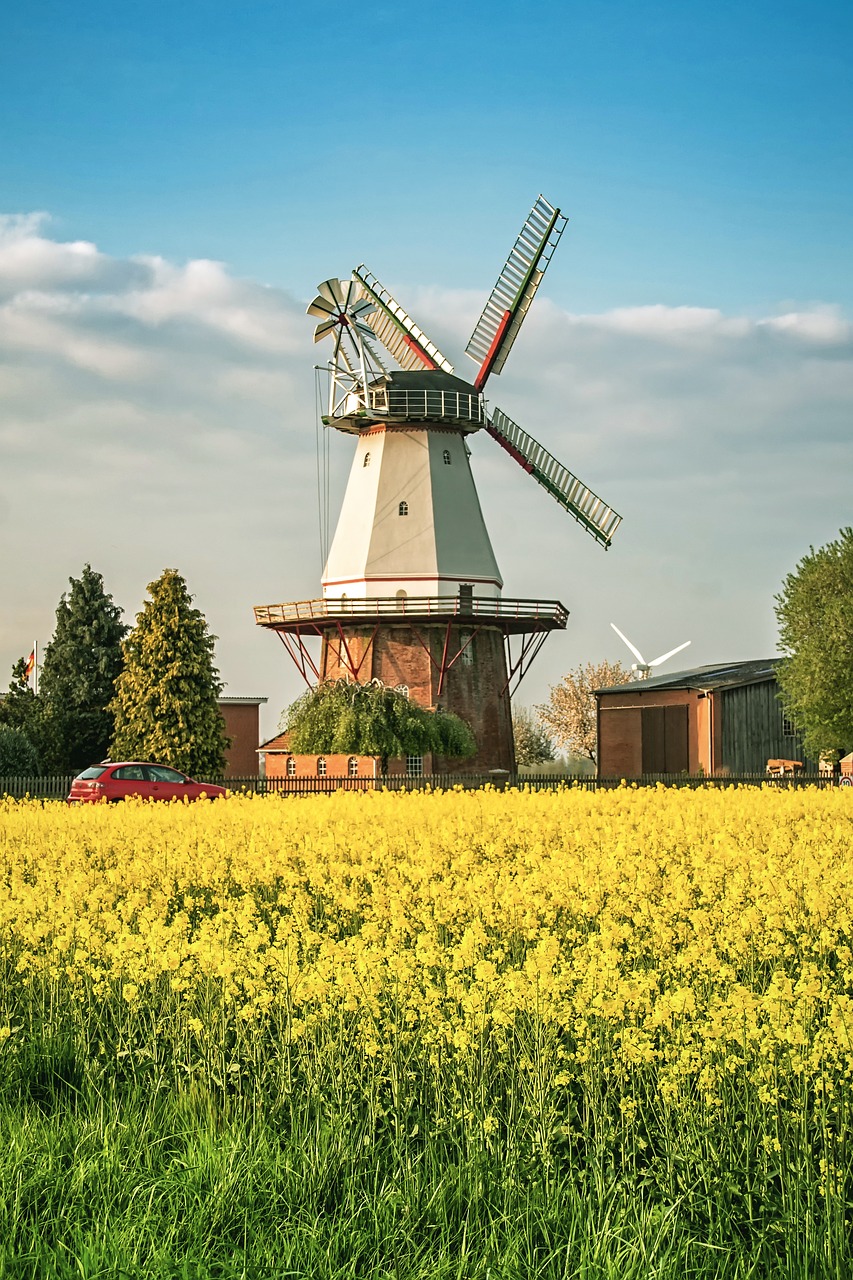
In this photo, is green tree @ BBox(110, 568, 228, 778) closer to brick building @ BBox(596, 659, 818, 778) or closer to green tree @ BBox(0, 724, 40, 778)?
green tree @ BBox(0, 724, 40, 778)

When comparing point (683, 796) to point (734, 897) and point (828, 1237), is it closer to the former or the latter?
point (734, 897)

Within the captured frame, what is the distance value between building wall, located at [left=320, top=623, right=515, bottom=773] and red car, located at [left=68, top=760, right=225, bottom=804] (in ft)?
47.7

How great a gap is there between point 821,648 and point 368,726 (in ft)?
56.4

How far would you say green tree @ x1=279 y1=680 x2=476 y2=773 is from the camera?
43.4m

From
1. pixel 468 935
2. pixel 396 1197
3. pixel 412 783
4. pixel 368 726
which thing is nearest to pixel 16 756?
pixel 368 726

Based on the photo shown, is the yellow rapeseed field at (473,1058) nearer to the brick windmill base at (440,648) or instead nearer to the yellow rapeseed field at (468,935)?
the yellow rapeseed field at (468,935)

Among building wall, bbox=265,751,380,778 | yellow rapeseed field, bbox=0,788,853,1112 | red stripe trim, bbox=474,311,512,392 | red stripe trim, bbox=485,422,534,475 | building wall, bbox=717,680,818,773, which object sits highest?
red stripe trim, bbox=474,311,512,392

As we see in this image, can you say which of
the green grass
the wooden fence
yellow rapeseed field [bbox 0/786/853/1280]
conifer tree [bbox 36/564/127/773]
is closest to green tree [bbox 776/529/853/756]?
the wooden fence

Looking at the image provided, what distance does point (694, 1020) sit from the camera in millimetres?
7426

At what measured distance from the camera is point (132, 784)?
1344 inches

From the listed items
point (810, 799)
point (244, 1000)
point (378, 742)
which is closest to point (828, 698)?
point (378, 742)

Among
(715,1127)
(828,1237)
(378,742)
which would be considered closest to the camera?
(828,1237)

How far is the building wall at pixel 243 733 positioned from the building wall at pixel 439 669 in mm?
20357

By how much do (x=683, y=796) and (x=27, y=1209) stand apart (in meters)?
22.2
